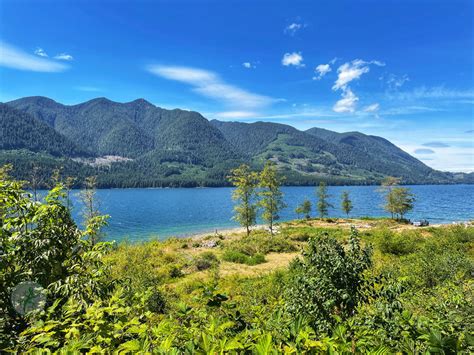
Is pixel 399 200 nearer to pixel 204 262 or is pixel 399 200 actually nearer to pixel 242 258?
pixel 242 258

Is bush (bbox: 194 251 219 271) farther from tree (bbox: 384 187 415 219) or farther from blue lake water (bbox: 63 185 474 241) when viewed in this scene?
tree (bbox: 384 187 415 219)

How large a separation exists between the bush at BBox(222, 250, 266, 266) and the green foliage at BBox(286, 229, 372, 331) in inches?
768

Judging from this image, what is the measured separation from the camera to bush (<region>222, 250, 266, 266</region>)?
2416 centimetres

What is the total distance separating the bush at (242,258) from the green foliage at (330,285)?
19.5 metres

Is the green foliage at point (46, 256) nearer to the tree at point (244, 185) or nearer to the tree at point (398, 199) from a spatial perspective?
the tree at point (244, 185)

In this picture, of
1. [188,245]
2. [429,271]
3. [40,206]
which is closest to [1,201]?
[40,206]

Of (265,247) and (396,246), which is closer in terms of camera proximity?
(396,246)

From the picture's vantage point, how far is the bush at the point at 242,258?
2416 cm

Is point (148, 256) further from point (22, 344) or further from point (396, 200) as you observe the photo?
point (396, 200)

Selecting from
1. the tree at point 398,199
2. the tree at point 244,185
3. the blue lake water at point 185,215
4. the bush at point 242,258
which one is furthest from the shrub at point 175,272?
the tree at point 398,199

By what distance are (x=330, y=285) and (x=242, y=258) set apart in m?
21.1

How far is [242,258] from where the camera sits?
81.2 feet

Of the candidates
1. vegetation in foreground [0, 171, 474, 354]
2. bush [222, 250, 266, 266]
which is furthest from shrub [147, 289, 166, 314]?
bush [222, 250, 266, 266]

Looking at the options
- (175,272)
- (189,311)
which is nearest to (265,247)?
(175,272)
